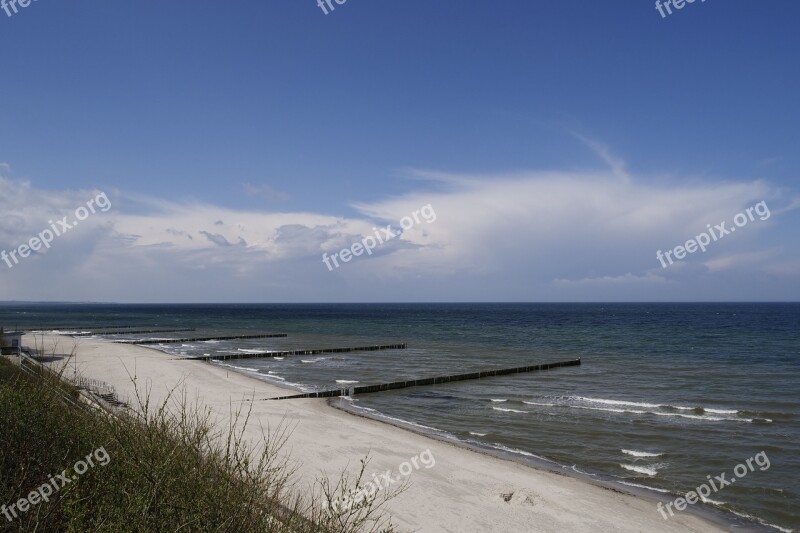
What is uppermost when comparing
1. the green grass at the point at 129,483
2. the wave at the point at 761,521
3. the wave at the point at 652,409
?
the green grass at the point at 129,483

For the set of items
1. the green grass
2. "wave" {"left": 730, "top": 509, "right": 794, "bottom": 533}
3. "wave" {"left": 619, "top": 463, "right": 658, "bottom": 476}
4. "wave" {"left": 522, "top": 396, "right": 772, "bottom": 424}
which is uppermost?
the green grass

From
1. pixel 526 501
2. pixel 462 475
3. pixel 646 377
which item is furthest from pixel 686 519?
pixel 646 377

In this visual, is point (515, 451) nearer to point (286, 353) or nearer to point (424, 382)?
point (424, 382)

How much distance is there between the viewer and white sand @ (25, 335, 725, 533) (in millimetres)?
12164

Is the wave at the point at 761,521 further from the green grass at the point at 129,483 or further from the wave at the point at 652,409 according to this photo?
the green grass at the point at 129,483


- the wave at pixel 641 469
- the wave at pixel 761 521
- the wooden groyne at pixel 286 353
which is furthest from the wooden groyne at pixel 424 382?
the wooden groyne at pixel 286 353

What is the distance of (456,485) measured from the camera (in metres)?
14.3

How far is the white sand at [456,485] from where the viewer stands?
1216 cm

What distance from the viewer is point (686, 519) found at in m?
12.9

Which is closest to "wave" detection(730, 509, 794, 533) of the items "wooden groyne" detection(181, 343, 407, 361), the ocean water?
the ocean water

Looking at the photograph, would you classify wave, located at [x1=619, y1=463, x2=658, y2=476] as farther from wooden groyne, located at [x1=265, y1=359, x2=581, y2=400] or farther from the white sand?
wooden groyne, located at [x1=265, y1=359, x2=581, y2=400]

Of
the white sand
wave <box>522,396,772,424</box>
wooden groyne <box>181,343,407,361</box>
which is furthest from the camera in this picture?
wooden groyne <box>181,343,407,361</box>

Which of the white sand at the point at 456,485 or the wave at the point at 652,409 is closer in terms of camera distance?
the white sand at the point at 456,485

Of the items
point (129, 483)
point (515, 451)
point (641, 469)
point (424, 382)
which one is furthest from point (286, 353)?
point (129, 483)
